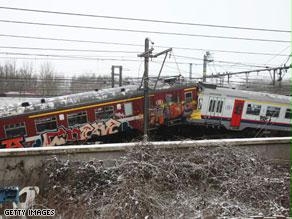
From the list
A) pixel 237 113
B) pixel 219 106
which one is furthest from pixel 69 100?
pixel 237 113

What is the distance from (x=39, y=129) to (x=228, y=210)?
8.79 meters

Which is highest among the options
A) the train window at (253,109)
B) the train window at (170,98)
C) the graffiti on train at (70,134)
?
the train window at (170,98)

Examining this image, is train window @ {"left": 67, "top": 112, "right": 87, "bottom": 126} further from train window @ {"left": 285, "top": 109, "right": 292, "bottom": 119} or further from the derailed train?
train window @ {"left": 285, "top": 109, "right": 292, "bottom": 119}

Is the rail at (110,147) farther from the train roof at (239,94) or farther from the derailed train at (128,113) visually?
the train roof at (239,94)

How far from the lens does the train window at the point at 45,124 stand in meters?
10.3

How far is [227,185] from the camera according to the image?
469 centimetres

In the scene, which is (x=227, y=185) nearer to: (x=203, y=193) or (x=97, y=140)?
(x=203, y=193)

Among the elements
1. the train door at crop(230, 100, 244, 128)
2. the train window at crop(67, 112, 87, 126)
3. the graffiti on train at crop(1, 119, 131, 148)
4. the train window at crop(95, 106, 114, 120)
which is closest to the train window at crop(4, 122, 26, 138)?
the graffiti on train at crop(1, 119, 131, 148)

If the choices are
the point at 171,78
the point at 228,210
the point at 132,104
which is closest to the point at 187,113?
the point at 171,78

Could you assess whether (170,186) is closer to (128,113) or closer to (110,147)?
(110,147)

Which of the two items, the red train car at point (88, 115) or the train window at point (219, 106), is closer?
the red train car at point (88, 115)

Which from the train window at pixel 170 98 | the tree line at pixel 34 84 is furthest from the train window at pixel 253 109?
the tree line at pixel 34 84

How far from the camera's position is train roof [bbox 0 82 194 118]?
10062mm

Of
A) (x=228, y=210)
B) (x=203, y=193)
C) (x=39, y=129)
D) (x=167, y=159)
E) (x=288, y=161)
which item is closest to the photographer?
(x=228, y=210)
